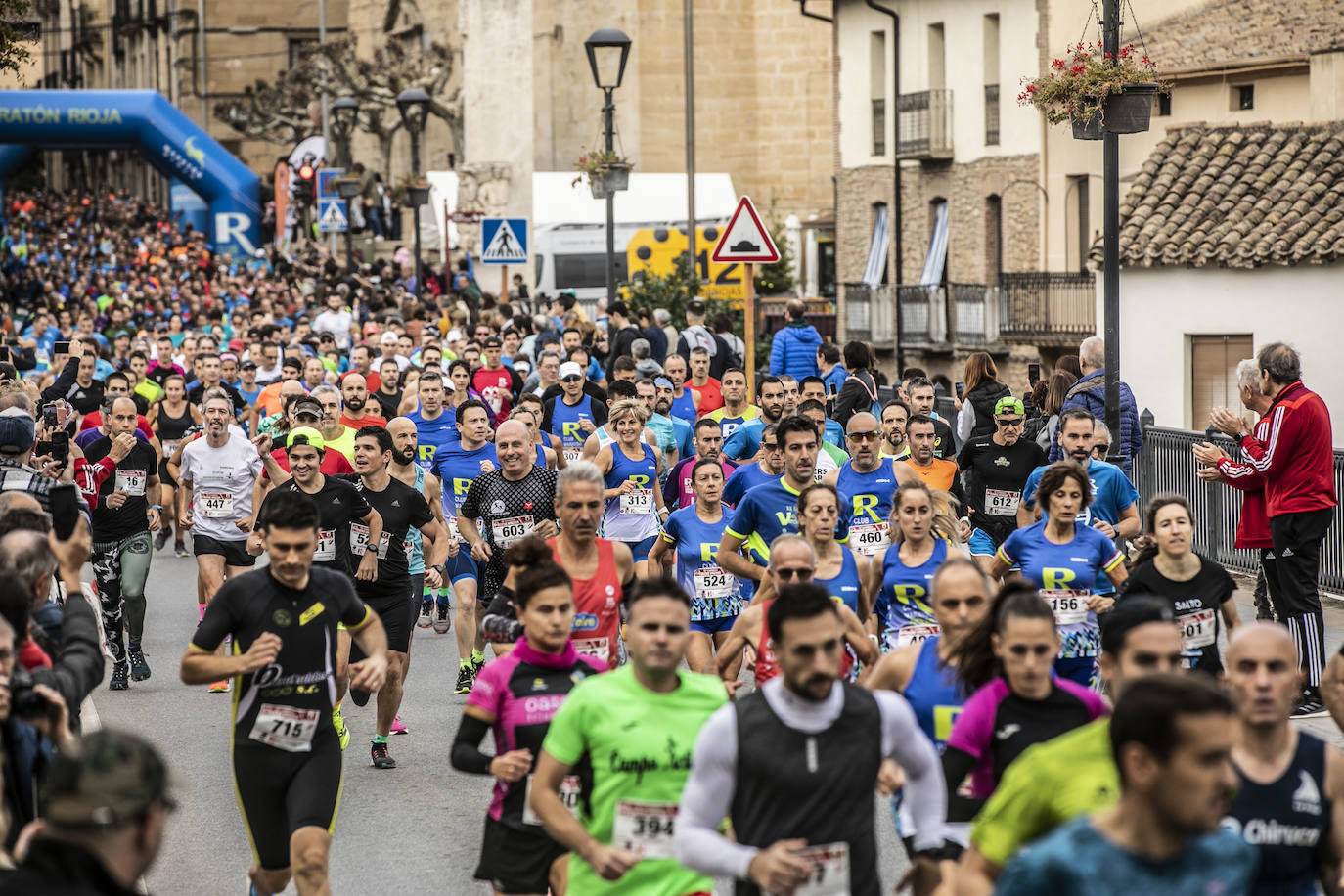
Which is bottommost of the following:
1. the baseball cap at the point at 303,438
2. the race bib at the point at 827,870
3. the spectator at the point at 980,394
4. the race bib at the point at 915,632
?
the race bib at the point at 827,870

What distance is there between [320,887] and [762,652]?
6.94 ft

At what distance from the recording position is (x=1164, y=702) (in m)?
3.88

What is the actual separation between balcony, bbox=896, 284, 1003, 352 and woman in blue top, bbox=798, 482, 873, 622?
2728cm

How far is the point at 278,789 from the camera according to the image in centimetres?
740

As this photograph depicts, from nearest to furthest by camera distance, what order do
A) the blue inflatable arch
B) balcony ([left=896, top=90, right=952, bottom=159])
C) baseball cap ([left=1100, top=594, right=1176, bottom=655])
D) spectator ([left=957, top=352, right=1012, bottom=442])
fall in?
baseball cap ([left=1100, top=594, right=1176, bottom=655])
spectator ([left=957, top=352, right=1012, bottom=442])
balcony ([left=896, top=90, right=952, bottom=159])
the blue inflatable arch

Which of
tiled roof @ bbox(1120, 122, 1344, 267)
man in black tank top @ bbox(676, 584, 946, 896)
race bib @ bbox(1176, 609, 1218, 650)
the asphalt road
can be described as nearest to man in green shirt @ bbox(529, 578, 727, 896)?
man in black tank top @ bbox(676, 584, 946, 896)

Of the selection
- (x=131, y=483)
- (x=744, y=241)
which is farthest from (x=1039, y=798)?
(x=744, y=241)

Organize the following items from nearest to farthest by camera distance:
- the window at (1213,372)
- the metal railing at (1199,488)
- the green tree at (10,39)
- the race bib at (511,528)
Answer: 1. the race bib at (511,528)
2. the metal railing at (1199,488)
3. the green tree at (10,39)
4. the window at (1213,372)

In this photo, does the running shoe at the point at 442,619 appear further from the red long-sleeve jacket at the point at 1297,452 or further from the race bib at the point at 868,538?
the red long-sleeve jacket at the point at 1297,452

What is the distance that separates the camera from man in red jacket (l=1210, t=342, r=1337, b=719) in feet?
36.7

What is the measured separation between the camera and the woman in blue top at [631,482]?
12711 mm

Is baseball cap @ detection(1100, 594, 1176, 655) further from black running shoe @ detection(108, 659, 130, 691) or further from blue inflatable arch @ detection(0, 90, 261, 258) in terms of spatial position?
blue inflatable arch @ detection(0, 90, 261, 258)

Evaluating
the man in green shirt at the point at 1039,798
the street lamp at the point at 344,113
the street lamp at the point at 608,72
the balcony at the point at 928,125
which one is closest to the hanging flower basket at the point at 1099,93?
the street lamp at the point at 608,72

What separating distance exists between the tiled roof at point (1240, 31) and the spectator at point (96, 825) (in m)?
26.3
